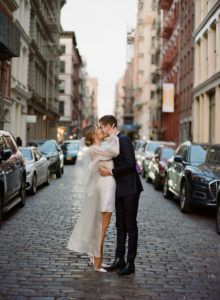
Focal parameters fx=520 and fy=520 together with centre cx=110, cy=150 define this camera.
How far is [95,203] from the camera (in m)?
6.20

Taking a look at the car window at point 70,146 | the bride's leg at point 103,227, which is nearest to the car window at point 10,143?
the bride's leg at point 103,227

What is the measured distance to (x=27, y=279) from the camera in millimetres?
5844

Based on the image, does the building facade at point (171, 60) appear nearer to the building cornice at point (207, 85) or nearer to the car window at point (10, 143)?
the building cornice at point (207, 85)

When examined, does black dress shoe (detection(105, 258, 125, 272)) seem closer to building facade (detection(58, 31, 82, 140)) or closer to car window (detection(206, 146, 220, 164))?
car window (detection(206, 146, 220, 164))

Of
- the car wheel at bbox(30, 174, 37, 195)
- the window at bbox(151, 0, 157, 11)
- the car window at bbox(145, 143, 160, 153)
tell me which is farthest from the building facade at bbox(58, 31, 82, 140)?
the car wheel at bbox(30, 174, 37, 195)

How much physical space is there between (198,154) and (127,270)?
7.55m

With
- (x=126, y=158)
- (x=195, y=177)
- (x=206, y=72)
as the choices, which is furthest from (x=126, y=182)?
(x=206, y=72)

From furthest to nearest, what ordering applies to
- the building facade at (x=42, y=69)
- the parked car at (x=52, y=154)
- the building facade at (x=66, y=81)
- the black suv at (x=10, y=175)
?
the building facade at (x=66, y=81) < the building facade at (x=42, y=69) < the parked car at (x=52, y=154) < the black suv at (x=10, y=175)

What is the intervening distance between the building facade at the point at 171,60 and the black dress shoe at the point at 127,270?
129 ft

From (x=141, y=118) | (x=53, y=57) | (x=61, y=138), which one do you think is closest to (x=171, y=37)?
(x=53, y=57)

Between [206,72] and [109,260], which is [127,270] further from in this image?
[206,72]

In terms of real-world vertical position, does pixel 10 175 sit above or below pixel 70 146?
below

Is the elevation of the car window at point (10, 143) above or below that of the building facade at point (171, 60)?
below

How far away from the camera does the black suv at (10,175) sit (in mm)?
9625
